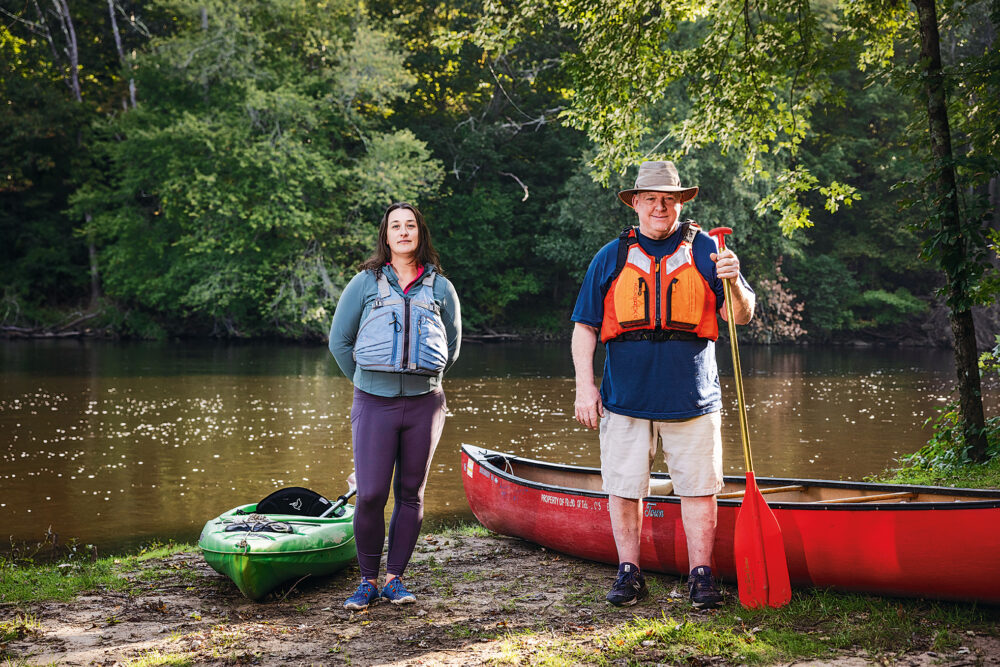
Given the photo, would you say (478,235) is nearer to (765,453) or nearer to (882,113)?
(882,113)

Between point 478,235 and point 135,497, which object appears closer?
point 135,497

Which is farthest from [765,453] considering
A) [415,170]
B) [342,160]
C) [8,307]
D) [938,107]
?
[8,307]

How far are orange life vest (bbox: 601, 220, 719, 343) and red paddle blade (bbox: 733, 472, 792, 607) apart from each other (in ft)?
2.47

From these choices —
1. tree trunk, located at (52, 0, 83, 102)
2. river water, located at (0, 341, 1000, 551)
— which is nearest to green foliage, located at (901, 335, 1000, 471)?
river water, located at (0, 341, 1000, 551)

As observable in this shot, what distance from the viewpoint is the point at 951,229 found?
6176 millimetres

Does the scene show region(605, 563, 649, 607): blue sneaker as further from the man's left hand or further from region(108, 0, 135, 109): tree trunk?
region(108, 0, 135, 109): tree trunk

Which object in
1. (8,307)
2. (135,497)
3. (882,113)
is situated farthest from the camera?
(882,113)

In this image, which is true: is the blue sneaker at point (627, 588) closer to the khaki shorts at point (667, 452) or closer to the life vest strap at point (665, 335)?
the khaki shorts at point (667, 452)

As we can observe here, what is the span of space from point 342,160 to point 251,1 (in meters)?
5.45

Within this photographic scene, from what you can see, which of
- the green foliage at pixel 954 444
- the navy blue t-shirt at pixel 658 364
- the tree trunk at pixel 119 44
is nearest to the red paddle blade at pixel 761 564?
the navy blue t-shirt at pixel 658 364

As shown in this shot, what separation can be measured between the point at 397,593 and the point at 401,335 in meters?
1.31

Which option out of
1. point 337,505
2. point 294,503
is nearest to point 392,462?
point 337,505

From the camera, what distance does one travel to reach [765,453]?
10.5 meters

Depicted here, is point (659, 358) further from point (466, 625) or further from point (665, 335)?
point (466, 625)
